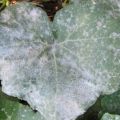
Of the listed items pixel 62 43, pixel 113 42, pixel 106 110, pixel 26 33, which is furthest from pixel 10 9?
pixel 106 110

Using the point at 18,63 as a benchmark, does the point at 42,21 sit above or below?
above

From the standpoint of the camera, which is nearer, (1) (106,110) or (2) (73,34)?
(2) (73,34)

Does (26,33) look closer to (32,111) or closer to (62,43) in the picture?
(62,43)

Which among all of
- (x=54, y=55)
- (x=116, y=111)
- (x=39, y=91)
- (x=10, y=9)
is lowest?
(x=116, y=111)

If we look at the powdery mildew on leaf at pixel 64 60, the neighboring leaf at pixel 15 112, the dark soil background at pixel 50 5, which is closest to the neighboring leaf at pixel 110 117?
the powdery mildew on leaf at pixel 64 60

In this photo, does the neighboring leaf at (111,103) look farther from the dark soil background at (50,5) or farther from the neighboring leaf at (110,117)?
the dark soil background at (50,5)

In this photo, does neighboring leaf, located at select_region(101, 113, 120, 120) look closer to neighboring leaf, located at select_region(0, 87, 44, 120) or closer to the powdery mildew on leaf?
the powdery mildew on leaf
